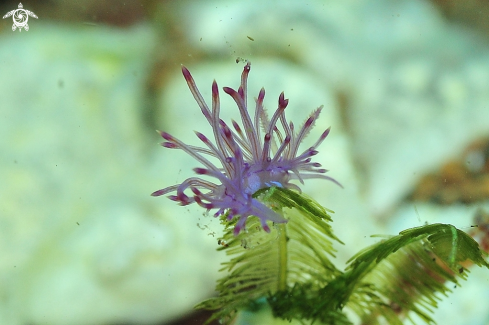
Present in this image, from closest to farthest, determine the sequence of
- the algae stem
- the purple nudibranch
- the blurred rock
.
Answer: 1. the purple nudibranch
2. the algae stem
3. the blurred rock

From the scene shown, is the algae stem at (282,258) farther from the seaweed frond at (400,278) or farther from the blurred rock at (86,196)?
the blurred rock at (86,196)

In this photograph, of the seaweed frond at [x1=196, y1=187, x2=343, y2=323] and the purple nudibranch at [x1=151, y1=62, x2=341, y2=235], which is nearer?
the purple nudibranch at [x1=151, y1=62, x2=341, y2=235]

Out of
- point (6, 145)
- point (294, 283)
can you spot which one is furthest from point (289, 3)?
point (6, 145)

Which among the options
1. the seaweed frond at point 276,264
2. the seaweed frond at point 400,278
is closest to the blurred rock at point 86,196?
the seaweed frond at point 276,264

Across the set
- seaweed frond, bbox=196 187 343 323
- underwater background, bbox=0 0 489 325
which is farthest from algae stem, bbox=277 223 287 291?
underwater background, bbox=0 0 489 325

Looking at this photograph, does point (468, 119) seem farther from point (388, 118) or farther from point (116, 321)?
point (116, 321)

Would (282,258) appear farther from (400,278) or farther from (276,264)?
(400,278)

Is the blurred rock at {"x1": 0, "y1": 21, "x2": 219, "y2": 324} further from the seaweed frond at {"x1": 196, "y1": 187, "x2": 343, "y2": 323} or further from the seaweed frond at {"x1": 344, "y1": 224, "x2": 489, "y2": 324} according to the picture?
the seaweed frond at {"x1": 344, "y1": 224, "x2": 489, "y2": 324}

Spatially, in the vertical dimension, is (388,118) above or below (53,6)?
below
